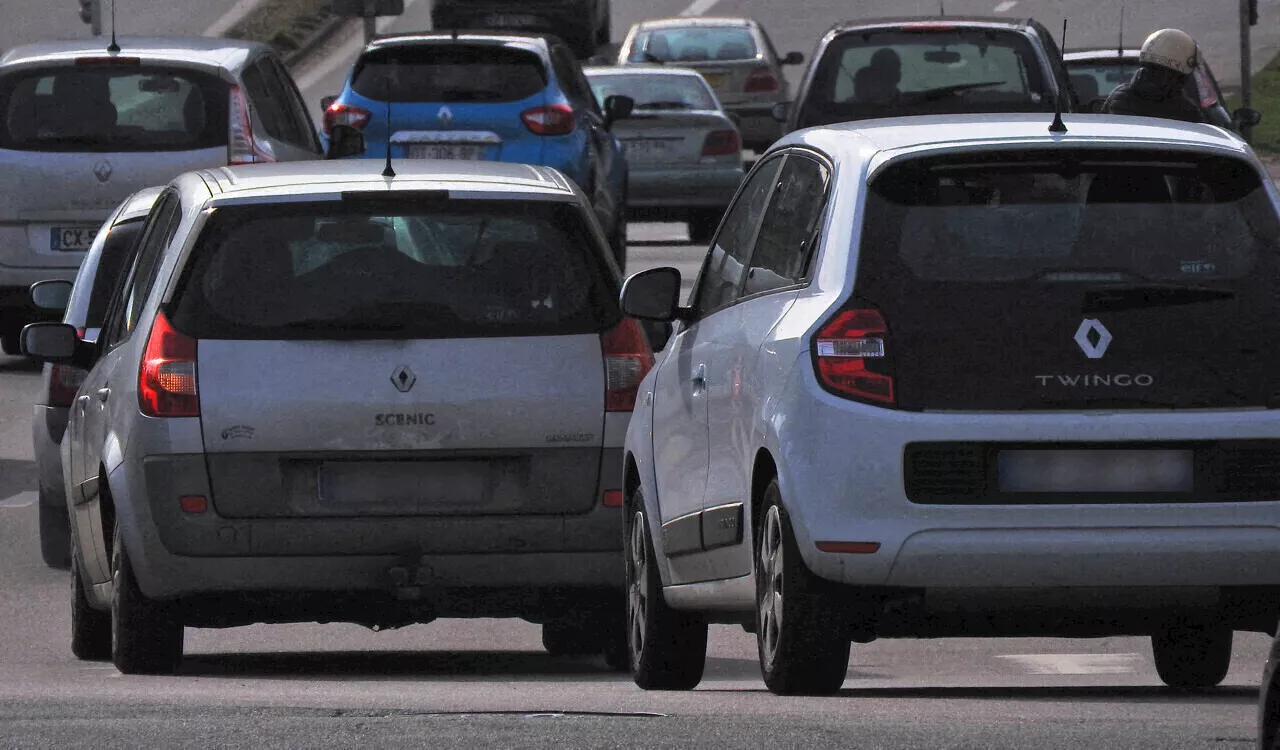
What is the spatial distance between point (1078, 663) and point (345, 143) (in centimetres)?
1081

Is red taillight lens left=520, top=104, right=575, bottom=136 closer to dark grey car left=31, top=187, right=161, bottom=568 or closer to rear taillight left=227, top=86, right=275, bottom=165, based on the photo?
rear taillight left=227, top=86, right=275, bottom=165

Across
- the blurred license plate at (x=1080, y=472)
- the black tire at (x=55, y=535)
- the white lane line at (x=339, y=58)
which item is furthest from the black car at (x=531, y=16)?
the blurred license plate at (x=1080, y=472)

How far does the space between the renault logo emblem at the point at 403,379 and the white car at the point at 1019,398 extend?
1400 millimetres

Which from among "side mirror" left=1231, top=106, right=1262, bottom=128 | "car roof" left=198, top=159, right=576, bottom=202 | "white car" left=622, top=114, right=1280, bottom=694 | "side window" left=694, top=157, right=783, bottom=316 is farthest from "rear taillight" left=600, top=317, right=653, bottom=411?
"side mirror" left=1231, top=106, right=1262, bottom=128

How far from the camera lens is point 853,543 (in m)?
7.18

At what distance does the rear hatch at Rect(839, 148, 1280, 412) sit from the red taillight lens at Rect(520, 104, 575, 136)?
12908mm

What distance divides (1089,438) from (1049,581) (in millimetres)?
352

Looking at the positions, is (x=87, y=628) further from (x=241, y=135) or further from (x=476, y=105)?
(x=476, y=105)

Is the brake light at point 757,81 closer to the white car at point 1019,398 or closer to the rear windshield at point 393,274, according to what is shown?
the rear windshield at point 393,274

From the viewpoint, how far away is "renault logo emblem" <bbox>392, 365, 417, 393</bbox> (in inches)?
345

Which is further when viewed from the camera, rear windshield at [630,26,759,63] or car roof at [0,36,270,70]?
rear windshield at [630,26,759,63]

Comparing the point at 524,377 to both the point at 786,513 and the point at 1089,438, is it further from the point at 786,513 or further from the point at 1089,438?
the point at 1089,438

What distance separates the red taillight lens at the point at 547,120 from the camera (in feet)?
66.4

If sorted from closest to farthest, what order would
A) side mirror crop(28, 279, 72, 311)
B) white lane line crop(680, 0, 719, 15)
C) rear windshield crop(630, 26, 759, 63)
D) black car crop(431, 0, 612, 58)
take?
1. side mirror crop(28, 279, 72, 311)
2. rear windshield crop(630, 26, 759, 63)
3. black car crop(431, 0, 612, 58)
4. white lane line crop(680, 0, 719, 15)
